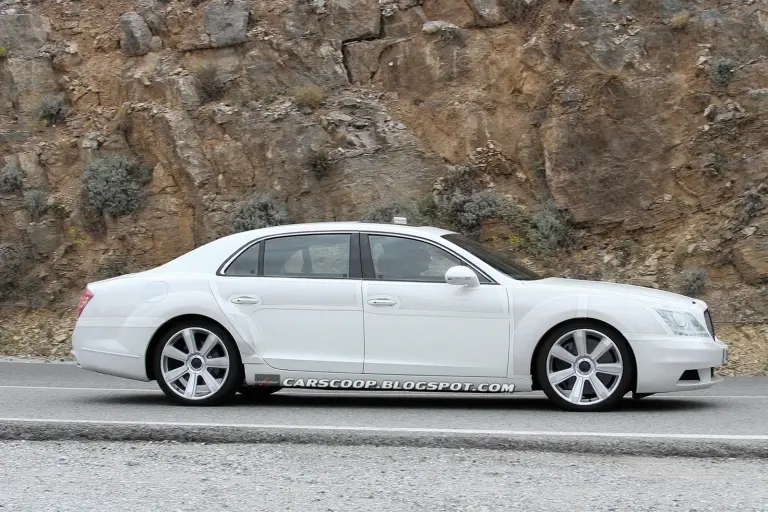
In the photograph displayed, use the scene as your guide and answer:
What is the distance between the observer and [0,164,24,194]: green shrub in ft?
63.4

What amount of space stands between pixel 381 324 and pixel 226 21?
43.8ft

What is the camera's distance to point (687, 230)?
16.8m

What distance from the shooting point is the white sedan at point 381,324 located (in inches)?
319

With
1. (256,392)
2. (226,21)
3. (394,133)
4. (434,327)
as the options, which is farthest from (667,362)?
(226,21)

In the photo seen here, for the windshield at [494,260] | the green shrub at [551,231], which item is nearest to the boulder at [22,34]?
the green shrub at [551,231]

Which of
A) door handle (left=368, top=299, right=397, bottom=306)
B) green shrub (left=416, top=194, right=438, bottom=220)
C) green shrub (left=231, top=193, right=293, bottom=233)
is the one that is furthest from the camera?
green shrub (left=231, top=193, right=293, bottom=233)

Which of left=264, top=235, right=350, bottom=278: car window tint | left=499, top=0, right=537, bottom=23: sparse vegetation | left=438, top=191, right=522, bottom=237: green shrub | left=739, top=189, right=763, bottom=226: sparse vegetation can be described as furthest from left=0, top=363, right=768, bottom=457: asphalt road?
left=499, top=0, right=537, bottom=23: sparse vegetation

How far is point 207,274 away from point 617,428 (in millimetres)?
3649

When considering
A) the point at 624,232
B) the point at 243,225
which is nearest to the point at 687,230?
the point at 624,232

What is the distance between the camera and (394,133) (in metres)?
18.8

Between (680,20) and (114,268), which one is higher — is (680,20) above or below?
above

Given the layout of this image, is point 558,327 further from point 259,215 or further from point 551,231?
point 259,215

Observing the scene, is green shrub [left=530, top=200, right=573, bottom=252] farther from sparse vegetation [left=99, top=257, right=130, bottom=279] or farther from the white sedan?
the white sedan

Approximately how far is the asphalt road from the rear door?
447 millimetres
